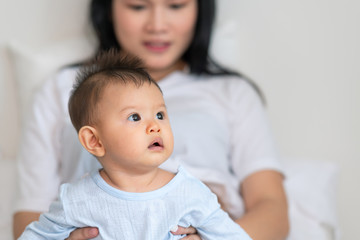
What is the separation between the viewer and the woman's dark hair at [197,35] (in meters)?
1.50

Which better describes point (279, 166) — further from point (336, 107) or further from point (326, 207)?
point (336, 107)

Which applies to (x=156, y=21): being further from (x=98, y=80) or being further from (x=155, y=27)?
(x=98, y=80)

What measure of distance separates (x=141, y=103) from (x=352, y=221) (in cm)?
117

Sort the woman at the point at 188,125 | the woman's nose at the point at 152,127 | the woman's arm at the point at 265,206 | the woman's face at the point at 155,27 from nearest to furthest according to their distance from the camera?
the woman's nose at the point at 152,127
the woman's arm at the point at 265,206
the woman at the point at 188,125
the woman's face at the point at 155,27

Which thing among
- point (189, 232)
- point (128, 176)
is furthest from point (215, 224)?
point (128, 176)

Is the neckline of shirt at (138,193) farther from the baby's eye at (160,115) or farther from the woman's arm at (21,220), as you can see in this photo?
the woman's arm at (21,220)

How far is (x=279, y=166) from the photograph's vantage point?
135 centimetres

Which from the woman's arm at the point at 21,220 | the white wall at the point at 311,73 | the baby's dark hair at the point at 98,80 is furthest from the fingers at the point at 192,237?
the white wall at the point at 311,73

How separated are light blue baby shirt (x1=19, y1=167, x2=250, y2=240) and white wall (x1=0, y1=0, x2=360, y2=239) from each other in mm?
928

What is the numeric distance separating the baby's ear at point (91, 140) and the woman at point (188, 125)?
1.14 ft

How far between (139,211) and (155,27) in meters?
0.71

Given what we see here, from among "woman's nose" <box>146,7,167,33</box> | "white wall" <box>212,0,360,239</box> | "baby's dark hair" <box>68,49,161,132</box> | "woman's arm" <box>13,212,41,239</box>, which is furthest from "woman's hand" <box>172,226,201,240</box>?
"white wall" <box>212,0,360,239</box>

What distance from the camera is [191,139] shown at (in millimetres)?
1276

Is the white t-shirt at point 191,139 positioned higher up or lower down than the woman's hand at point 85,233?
lower down
